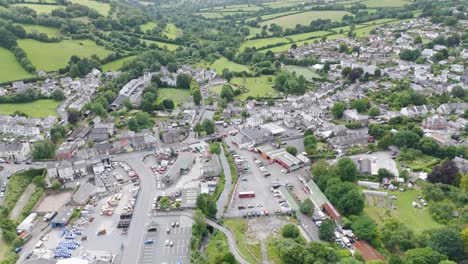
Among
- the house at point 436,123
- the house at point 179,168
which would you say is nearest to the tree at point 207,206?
the house at point 179,168

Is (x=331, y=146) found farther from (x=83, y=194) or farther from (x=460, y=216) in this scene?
(x=83, y=194)

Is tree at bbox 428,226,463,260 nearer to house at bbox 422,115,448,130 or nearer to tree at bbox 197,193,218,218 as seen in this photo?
tree at bbox 197,193,218,218

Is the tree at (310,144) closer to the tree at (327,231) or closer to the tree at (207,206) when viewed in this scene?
the tree at (327,231)

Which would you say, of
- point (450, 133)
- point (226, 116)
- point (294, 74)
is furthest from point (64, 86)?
point (450, 133)

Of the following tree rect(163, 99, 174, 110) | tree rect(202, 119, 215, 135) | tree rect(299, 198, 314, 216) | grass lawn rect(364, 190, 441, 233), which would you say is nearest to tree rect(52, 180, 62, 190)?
tree rect(202, 119, 215, 135)

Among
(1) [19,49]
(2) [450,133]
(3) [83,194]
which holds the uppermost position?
(1) [19,49]
